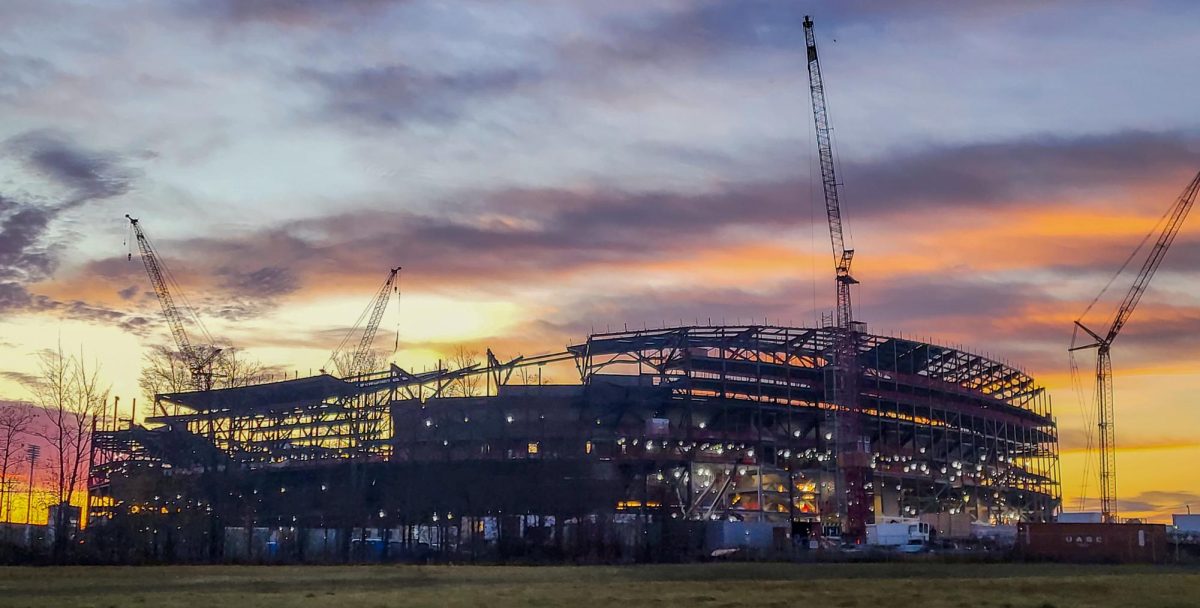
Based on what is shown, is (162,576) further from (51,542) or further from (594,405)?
(594,405)

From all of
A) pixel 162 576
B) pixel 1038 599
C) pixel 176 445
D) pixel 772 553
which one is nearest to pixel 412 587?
pixel 162 576

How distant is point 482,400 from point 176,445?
46.5m

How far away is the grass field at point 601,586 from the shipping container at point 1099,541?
66.9 ft

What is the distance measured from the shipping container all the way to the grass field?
2040 cm

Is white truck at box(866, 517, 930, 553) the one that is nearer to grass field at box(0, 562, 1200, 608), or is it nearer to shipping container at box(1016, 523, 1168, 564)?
shipping container at box(1016, 523, 1168, 564)

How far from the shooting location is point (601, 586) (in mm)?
55750

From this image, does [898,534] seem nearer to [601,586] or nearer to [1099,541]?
[1099,541]

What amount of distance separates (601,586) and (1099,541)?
202 ft

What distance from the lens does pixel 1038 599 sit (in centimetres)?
4925

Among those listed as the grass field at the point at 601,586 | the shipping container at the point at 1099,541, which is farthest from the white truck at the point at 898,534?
the grass field at the point at 601,586

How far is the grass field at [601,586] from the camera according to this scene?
4709 centimetres

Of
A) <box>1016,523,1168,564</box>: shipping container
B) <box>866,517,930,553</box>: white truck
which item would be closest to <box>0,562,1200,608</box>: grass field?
<box>1016,523,1168,564</box>: shipping container

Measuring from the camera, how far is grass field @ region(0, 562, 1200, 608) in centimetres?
4709

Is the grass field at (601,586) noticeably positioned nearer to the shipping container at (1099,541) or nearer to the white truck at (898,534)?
the shipping container at (1099,541)
